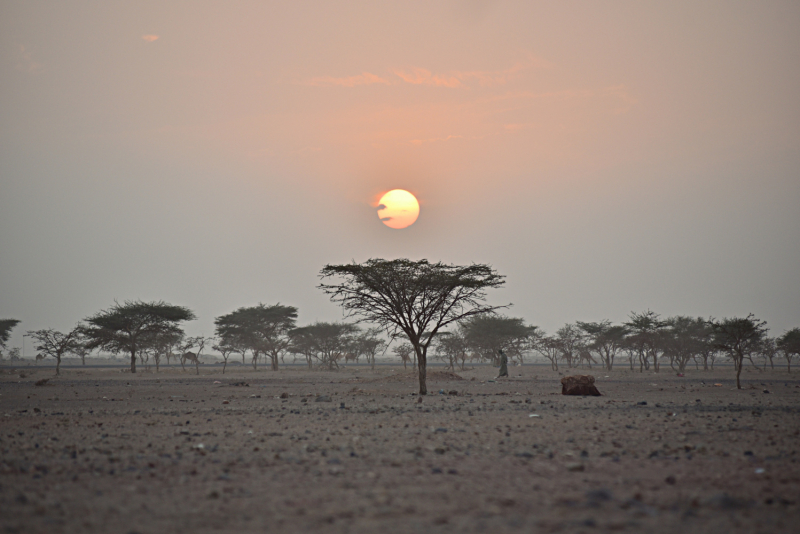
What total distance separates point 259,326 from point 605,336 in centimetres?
5079

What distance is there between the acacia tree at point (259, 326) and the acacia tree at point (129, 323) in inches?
385

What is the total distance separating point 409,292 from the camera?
2611 centimetres

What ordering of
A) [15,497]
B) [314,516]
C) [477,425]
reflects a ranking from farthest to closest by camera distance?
1. [477,425]
2. [15,497]
3. [314,516]

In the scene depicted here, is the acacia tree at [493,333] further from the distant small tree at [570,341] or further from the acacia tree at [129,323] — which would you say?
the acacia tree at [129,323]

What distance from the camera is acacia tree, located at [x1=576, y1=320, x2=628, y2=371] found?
74.2 meters

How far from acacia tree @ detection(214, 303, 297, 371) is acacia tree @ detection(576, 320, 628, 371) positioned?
4542 cm

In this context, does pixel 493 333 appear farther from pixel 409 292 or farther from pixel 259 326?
pixel 409 292

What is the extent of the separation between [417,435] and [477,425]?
91.2 inches

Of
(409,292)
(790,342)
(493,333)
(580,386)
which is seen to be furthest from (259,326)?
(790,342)

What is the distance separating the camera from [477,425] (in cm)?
1285

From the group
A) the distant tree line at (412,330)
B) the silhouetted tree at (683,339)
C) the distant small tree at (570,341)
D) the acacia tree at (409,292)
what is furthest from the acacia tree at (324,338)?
the acacia tree at (409,292)

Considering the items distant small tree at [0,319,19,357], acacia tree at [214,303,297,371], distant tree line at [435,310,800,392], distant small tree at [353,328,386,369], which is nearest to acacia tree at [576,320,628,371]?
distant tree line at [435,310,800,392]

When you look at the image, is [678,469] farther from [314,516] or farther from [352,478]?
[314,516]

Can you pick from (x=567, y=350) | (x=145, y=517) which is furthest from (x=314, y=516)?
(x=567, y=350)
